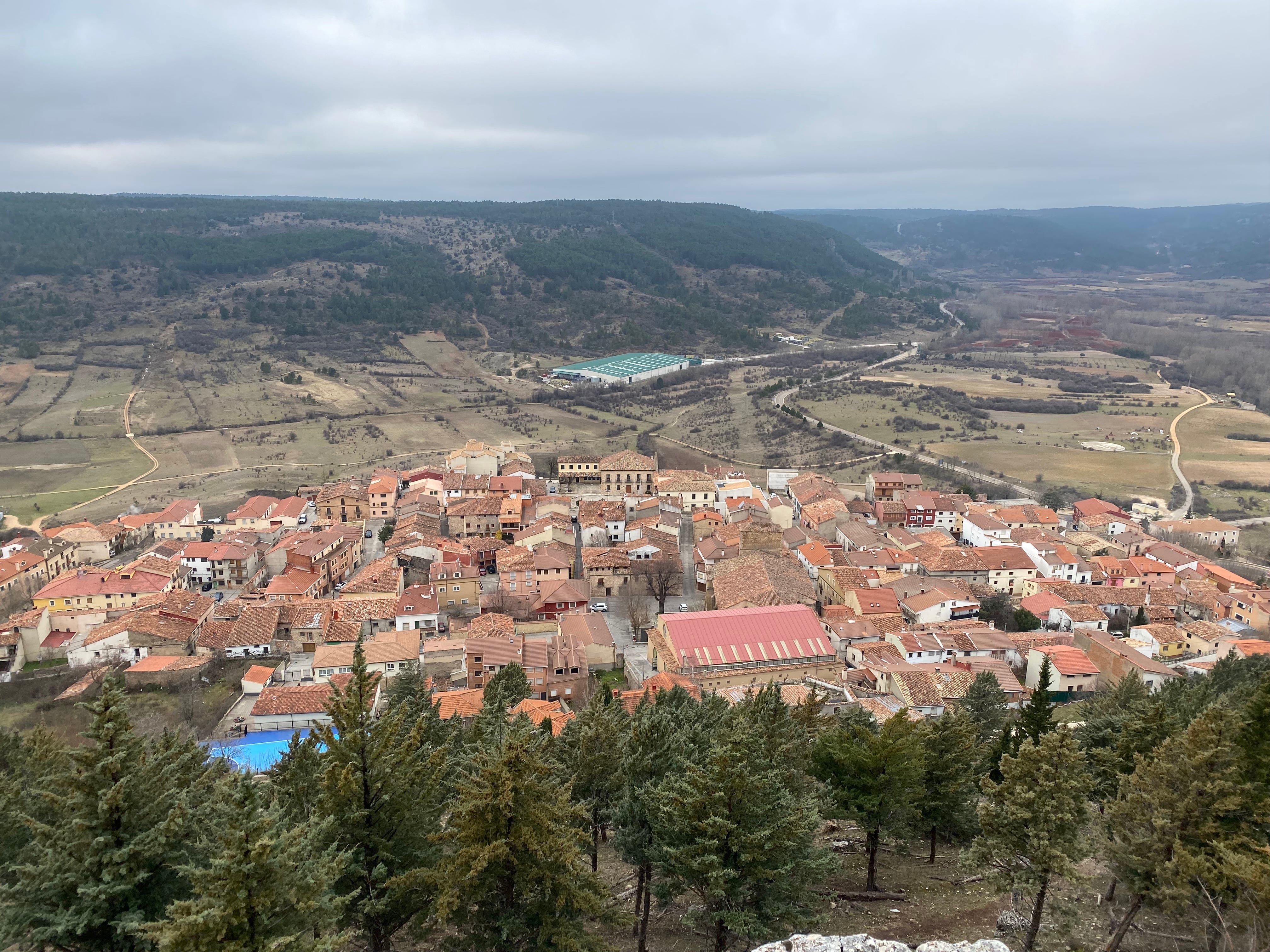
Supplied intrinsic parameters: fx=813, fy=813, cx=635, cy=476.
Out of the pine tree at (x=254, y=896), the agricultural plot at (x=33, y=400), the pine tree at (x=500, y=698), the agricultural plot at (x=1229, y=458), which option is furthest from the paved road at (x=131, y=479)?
the agricultural plot at (x=1229, y=458)

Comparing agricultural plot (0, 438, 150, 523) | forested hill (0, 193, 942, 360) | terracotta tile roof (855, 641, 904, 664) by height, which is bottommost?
agricultural plot (0, 438, 150, 523)

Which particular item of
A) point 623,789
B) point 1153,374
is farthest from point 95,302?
point 1153,374

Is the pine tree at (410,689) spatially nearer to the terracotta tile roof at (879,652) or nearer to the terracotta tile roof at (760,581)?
the terracotta tile roof at (760,581)

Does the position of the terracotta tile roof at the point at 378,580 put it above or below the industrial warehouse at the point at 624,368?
below

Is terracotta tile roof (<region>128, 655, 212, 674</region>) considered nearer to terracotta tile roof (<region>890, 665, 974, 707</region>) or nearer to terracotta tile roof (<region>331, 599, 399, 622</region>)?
terracotta tile roof (<region>331, 599, 399, 622</region>)

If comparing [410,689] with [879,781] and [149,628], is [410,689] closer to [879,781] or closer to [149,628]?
[879,781]

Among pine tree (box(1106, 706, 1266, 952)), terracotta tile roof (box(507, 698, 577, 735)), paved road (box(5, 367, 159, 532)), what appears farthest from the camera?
paved road (box(5, 367, 159, 532))

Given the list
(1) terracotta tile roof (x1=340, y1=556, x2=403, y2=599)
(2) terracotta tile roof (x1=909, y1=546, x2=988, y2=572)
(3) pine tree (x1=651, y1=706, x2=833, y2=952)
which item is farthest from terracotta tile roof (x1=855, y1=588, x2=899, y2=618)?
(3) pine tree (x1=651, y1=706, x2=833, y2=952)
